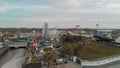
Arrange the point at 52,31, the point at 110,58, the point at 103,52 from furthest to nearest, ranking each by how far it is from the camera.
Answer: the point at 52,31 < the point at 103,52 < the point at 110,58

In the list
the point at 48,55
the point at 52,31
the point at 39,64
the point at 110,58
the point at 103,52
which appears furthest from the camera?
the point at 52,31

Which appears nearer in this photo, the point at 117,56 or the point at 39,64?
the point at 39,64

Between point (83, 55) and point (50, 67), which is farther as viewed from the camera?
point (83, 55)

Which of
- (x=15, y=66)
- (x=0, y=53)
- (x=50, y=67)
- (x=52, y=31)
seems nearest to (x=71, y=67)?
(x=50, y=67)

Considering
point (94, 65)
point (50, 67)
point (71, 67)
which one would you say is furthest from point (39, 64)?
point (94, 65)

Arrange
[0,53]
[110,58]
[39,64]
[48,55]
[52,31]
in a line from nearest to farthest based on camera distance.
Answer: [39,64], [48,55], [110,58], [0,53], [52,31]

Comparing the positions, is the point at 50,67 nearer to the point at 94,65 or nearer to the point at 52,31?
the point at 94,65

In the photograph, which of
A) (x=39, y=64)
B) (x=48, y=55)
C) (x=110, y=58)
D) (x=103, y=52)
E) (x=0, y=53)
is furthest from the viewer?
(x=0, y=53)

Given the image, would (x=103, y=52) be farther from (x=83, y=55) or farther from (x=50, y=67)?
(x=50, y=67)
